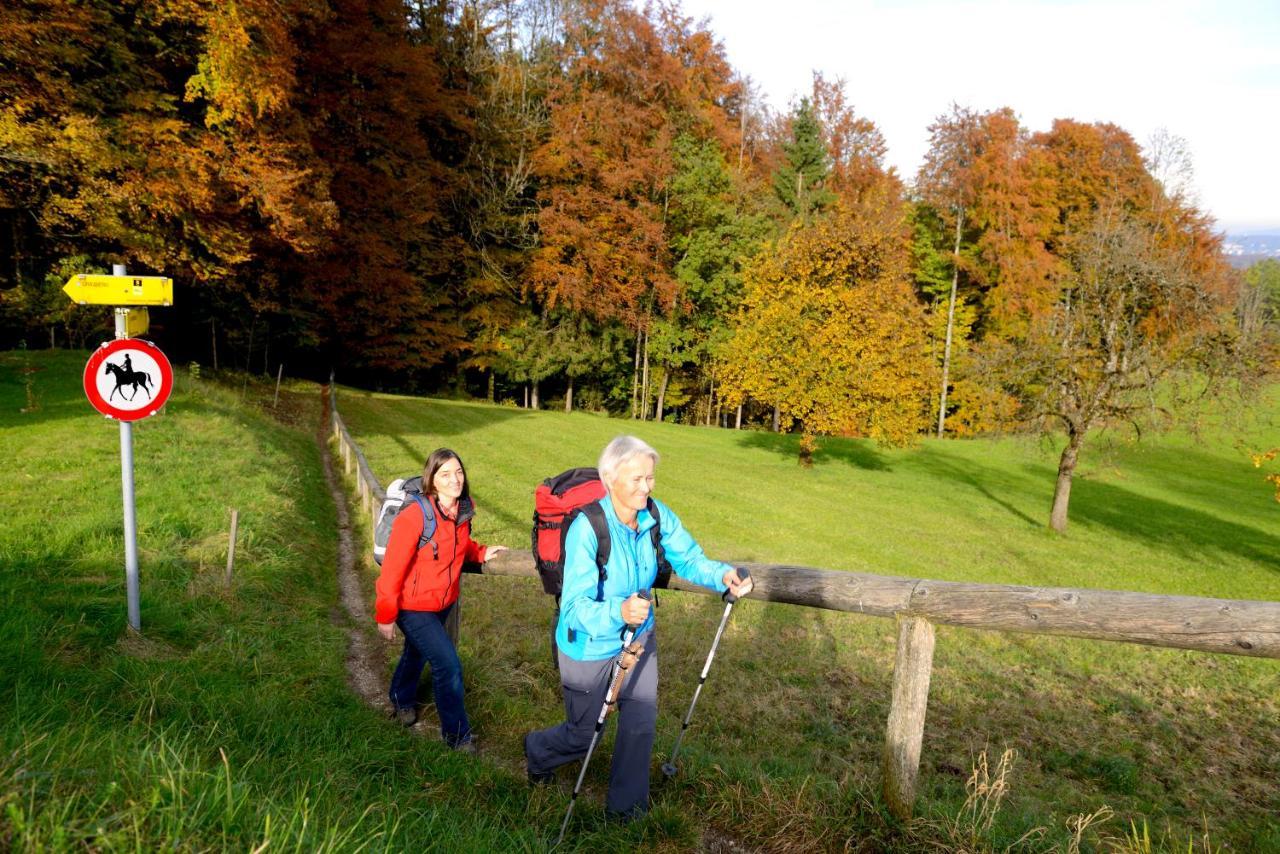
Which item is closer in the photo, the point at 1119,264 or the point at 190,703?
the point at 190,703

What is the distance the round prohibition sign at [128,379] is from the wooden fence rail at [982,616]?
16.1 ft

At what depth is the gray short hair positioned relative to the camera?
11.8 ft

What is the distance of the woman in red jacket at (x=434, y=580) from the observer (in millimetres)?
4859

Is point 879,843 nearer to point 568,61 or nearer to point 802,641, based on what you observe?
point 802,641

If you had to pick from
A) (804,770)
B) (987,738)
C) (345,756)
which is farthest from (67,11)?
(987,738)

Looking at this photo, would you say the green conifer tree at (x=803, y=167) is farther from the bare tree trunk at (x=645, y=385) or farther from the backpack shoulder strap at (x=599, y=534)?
the backpack shoulder strap at (x=599, y=534)

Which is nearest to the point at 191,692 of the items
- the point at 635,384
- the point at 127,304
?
the point at 127,304

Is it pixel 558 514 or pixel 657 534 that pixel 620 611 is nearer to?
pixel 657 534

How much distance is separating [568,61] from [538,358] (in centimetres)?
1619

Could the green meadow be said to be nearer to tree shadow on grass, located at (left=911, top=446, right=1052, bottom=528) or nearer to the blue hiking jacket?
the blue hiking jacket

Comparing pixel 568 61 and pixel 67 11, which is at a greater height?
pixel 568 61

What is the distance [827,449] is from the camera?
33.1 meters

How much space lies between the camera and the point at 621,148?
37.8 metres

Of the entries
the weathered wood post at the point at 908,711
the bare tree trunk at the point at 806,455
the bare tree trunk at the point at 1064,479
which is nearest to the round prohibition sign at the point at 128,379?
the weathered wood post at the point at 908,711
